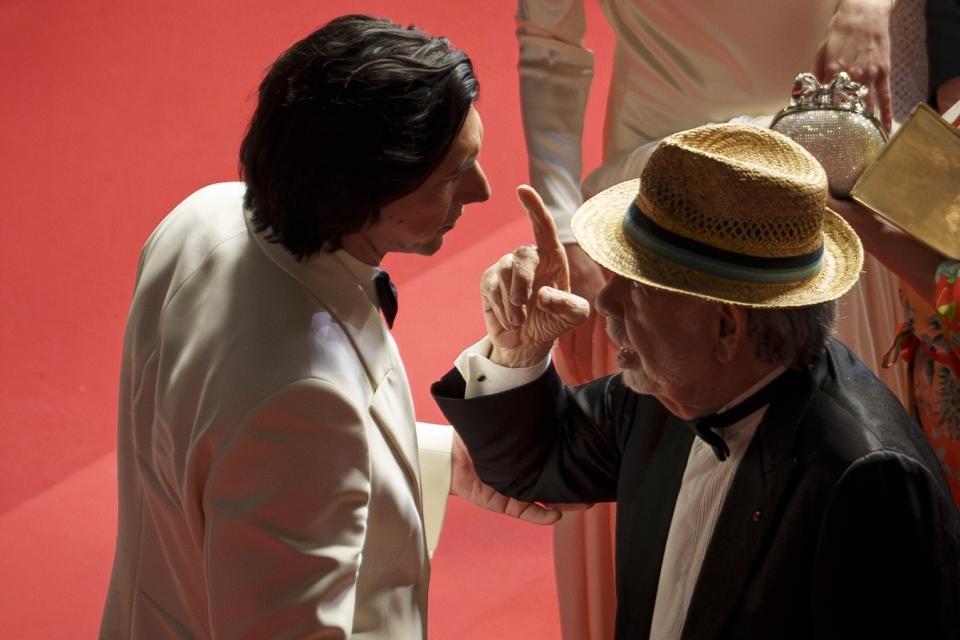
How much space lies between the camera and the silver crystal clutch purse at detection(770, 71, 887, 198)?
7.32 ft

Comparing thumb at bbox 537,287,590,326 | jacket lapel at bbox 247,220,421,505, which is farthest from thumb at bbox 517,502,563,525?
jacket lapel at bbox 247,220,421,505

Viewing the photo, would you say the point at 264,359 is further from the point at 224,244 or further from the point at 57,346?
the point at 57,346

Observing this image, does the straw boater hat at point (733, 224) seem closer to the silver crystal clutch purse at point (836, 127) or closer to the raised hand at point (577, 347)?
the silver crystal clutch purse at point (836, 127)

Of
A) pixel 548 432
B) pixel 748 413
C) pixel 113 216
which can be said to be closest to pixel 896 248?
pixel 748 413

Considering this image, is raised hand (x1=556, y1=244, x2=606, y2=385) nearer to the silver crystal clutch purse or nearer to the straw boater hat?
the silver crystal clutch purse

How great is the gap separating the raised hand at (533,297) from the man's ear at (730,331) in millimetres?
263

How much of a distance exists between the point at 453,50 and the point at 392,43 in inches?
3.3

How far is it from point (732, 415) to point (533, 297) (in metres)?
0.36

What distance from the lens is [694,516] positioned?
1979mm

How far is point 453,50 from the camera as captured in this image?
A: 177 centimetres

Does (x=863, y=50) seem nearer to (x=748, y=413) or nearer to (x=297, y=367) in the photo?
(x=748, y=413)

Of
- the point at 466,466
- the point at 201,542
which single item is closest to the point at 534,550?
the point at 466,466

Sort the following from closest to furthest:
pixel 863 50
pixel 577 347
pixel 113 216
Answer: pixel 863 50 < pixel 577 347 < pixel 113 216

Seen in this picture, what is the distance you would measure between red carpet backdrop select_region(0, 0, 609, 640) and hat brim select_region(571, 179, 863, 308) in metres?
2.07
